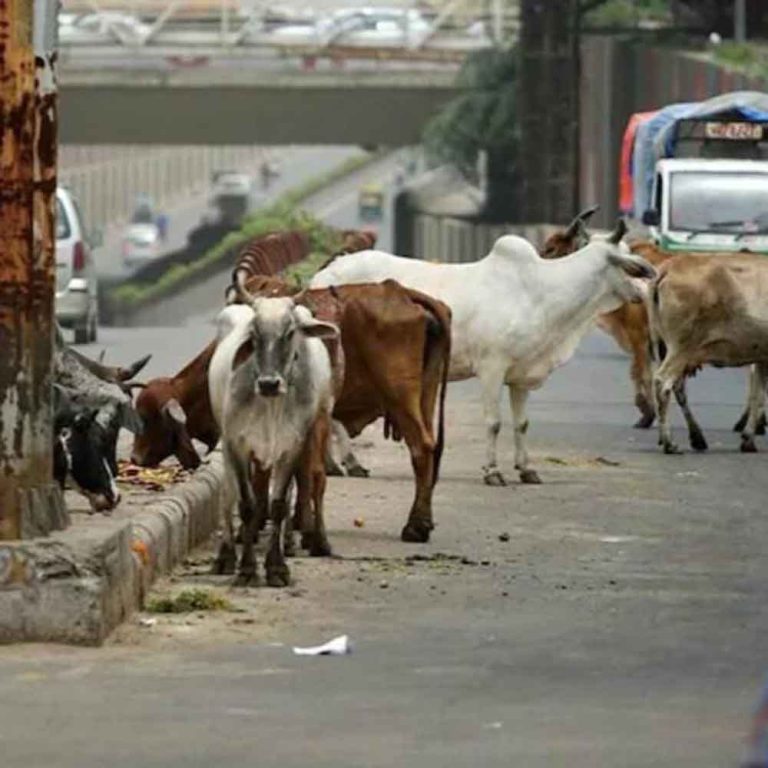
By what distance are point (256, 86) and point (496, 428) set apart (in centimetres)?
5662

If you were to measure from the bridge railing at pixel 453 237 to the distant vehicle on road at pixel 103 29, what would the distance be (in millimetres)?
7374

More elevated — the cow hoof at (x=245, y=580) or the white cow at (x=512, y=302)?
Result: the white cow at (x=512, y=302)

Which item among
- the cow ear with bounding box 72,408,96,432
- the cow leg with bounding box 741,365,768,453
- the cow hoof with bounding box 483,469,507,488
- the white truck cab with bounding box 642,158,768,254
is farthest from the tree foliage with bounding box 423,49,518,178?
the cow ear with bounding box 72,408,96,432

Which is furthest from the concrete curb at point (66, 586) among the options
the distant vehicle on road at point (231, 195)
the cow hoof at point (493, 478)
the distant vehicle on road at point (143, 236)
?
the distant vehicle on road at point (231, 195)

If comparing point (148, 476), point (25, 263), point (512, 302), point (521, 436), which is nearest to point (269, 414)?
point (25, 263)

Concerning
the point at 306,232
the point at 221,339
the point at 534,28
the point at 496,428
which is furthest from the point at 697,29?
the point at 221,339

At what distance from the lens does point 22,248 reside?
13.0 meters

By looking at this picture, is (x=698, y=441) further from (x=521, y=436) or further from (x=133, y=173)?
(x=133, y=173)

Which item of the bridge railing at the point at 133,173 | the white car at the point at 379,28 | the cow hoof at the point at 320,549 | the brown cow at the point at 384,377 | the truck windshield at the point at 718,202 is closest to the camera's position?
the cow hoof at the point at 320,549

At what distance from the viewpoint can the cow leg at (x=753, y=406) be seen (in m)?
22.9

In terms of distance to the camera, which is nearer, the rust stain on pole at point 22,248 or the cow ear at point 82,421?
the rust stain on pole at point 22,248

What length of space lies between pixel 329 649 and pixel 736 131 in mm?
29272

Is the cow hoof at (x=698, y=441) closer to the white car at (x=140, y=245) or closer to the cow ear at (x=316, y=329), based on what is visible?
the cow ear at (x=316, y=329)

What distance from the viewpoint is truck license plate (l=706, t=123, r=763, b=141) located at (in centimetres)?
4122
